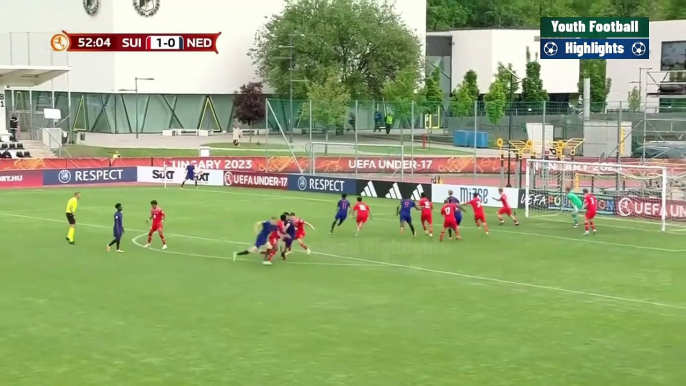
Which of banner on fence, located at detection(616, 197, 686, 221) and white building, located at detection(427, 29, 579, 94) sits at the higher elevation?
white building, located at detection(427, 29, 579, 94)

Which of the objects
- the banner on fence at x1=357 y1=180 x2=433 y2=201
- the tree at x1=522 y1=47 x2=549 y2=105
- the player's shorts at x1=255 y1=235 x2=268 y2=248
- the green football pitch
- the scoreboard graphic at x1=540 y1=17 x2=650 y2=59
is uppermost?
the tree at x1=522 y1=47 x2=549 y2=105

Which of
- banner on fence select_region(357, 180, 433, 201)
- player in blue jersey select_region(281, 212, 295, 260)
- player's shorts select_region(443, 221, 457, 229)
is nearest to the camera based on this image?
player in blue jersey select_region(281, 212, 295, 260)

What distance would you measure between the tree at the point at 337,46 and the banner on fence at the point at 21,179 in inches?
1168

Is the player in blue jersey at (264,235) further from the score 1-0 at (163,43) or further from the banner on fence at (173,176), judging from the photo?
the score 1-0 at (163,43)

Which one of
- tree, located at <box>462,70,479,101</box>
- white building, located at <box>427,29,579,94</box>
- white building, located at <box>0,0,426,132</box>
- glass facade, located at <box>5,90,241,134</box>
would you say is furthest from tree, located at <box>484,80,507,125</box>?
glass facade, located at <box>5,90,241,134</box>

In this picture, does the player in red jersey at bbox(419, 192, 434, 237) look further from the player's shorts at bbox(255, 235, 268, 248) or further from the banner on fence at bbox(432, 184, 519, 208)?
the banner on fence at bbox(432, 184, 519, 208)

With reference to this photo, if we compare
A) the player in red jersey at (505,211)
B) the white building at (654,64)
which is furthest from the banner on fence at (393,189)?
the white building at (654,64)

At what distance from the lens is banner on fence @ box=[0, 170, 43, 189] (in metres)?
53.1

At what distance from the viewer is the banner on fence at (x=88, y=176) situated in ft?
176

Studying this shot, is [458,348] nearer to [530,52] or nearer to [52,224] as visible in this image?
[52,224]

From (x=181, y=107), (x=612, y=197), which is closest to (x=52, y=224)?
(x=612, y=197)

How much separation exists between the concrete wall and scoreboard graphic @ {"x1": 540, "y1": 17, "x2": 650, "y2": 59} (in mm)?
46049

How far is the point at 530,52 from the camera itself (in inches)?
3784

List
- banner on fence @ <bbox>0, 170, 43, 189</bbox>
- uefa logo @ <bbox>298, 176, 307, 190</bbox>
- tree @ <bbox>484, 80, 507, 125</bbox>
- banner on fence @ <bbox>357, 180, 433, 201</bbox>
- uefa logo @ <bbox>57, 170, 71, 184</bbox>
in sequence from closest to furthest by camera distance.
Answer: banner on fence @ <bbox>357, 180, 433, 201</bbox> → uefa logo @ <bbox>298, 176, 307, 190</bbox> → banner on fence @ <bbox>0, 170, 43, 189</bbox> → uefa logo @ <bbox>57, 170, 71, 184</bbox> → tree @ <bbox>484, 80, 507, 125</bbox>
